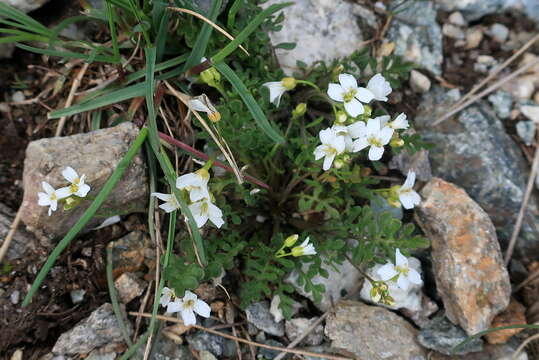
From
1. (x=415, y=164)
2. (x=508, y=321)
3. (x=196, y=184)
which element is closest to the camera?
(x=196, y=184)

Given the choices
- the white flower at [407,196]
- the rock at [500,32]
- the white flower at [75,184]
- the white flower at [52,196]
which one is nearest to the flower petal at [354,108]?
the white flower at [407,196]

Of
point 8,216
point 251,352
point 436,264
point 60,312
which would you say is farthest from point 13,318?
point 436,264

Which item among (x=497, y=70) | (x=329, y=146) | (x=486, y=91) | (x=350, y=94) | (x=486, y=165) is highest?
(x=350, y=94)

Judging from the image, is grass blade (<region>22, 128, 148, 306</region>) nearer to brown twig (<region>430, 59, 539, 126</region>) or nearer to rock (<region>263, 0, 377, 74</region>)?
rock (<region>263, 0, 377, 74</region>)

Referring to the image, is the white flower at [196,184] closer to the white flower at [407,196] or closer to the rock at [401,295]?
the white flower at [407,196]

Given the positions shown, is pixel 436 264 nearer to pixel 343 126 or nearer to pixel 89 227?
pixel 343 126

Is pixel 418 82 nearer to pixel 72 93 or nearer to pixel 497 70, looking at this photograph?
pixel 497 70

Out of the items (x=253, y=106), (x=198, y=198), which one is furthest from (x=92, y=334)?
(x=253, y=106)
